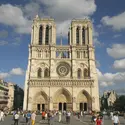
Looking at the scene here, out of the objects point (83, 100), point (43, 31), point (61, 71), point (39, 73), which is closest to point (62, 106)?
point (83, 100)

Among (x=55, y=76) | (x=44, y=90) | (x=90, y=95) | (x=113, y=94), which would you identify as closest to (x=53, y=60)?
(x=55, y=76)

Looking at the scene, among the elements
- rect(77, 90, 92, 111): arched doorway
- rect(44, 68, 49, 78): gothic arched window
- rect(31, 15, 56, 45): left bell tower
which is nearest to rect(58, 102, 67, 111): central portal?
rect(77, 90, 92, 111): arched doorway

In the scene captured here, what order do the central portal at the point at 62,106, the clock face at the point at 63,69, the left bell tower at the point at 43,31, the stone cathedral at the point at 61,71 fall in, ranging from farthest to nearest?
the left bell tower at the point at 43,31 → the clock face at the point at 63,69 → the central portal at the point at 62,106 → the stone cathedral at the point at 61,71

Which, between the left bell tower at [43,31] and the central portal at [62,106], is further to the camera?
the left bell tower at [43,31]

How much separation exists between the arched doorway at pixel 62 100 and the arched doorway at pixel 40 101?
7.50 feet

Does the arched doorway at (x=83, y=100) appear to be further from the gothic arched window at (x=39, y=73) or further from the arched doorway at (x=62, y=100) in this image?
the gothic arched window at (x=39, y=73)

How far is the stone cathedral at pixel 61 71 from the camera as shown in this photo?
5747 centimetres

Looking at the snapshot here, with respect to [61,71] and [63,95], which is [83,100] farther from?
[61,71]

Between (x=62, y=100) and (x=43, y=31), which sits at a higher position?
(x=43, y=31)

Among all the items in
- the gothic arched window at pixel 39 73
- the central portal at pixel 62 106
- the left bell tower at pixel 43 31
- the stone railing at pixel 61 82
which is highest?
the left bell tower at pixel 43 31

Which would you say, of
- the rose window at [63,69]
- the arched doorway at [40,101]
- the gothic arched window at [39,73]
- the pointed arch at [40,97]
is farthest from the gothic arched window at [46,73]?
the arched doorway at [40,101]

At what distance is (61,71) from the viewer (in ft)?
199

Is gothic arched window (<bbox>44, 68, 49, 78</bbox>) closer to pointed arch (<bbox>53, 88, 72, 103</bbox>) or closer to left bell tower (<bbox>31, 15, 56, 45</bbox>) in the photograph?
pointed arch (<bbox>53, 88, 72, 103</bbox>)

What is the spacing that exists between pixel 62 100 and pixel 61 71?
765 cm
